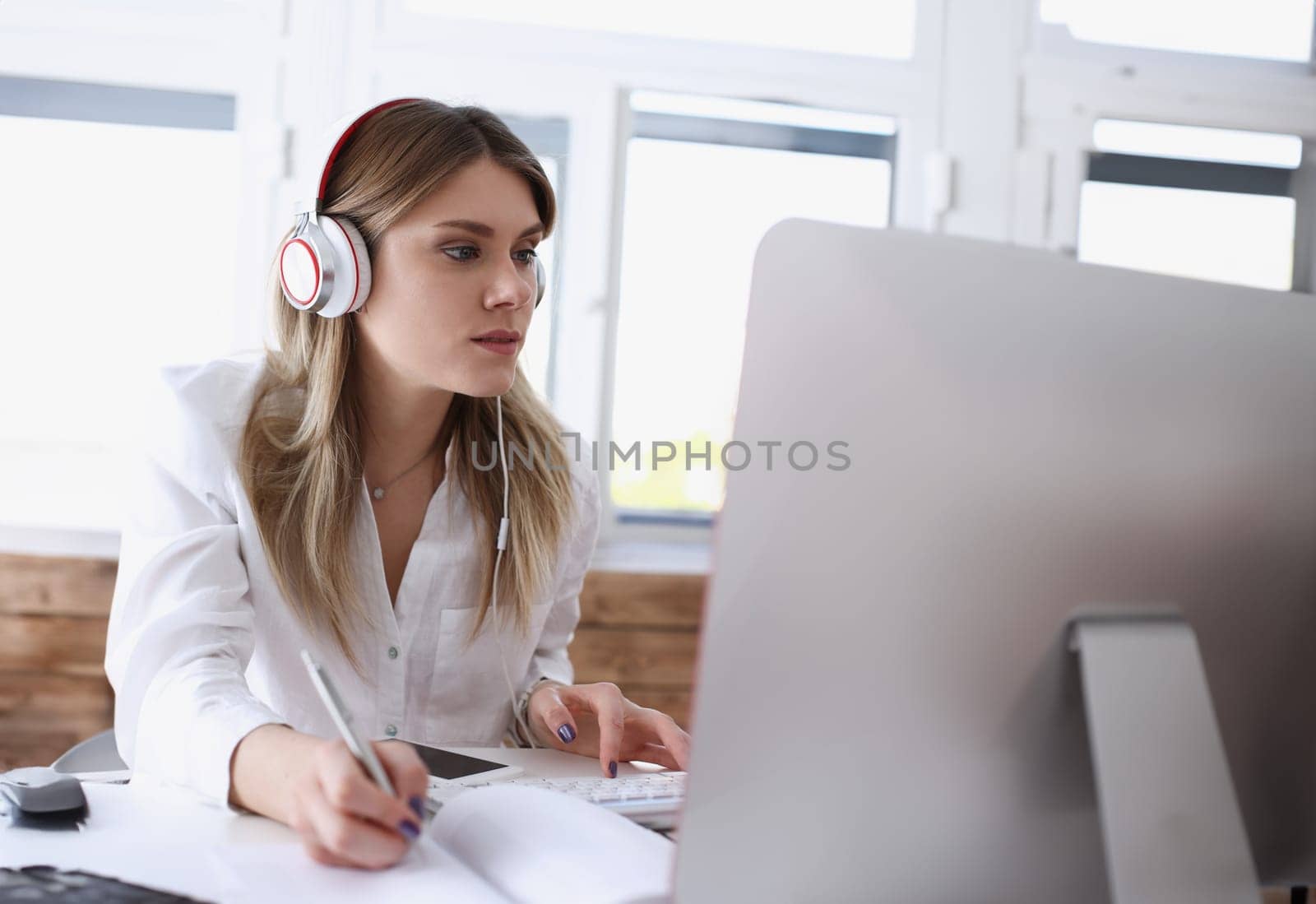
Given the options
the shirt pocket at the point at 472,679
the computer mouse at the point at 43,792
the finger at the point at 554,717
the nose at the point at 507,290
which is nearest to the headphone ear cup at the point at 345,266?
the nose at the point at 507,290

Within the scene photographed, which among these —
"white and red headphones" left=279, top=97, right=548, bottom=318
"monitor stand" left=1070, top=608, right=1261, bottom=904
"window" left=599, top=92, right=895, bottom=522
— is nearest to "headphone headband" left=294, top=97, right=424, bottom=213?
"white and red headphones" left=279, top=97, right=548, bottom=318

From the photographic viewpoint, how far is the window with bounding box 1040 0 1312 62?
2.79 m

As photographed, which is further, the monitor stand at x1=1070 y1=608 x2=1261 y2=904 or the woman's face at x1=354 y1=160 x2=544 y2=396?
the woman's face at x1=354 y1=160 x2=544 y2=396

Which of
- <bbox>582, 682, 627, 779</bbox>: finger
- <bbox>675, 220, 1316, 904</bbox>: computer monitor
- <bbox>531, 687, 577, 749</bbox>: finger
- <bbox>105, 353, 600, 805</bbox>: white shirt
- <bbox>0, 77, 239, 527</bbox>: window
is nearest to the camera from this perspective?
<bbox>675, 220, 1316, 904</bbox>: computer monitor

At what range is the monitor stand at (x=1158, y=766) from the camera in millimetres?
577

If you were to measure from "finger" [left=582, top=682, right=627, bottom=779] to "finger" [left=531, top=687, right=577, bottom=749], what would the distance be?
0.11 ft

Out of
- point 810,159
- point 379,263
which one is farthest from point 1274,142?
point 379,263

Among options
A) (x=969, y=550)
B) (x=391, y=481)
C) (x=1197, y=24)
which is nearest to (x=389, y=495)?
(x=391, y=481)

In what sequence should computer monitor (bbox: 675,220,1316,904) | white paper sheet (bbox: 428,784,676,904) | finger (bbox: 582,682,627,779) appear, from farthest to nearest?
finger (bbox: 582,682,627,779), white paper sheet (bbox: 428,784,676,904), computer monitor (bbox: 675,220,1316,904)

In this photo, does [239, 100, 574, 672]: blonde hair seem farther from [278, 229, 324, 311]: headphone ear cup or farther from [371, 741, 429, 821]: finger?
[371, 741, 429, 821]: finger

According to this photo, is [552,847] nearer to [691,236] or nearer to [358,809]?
[358,809]

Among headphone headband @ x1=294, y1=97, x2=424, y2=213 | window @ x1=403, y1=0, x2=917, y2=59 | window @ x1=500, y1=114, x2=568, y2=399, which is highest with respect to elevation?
window @ x1=403, y1=0, x2=917, y2=59

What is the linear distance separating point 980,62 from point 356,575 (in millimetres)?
2129

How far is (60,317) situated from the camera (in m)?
2.44
